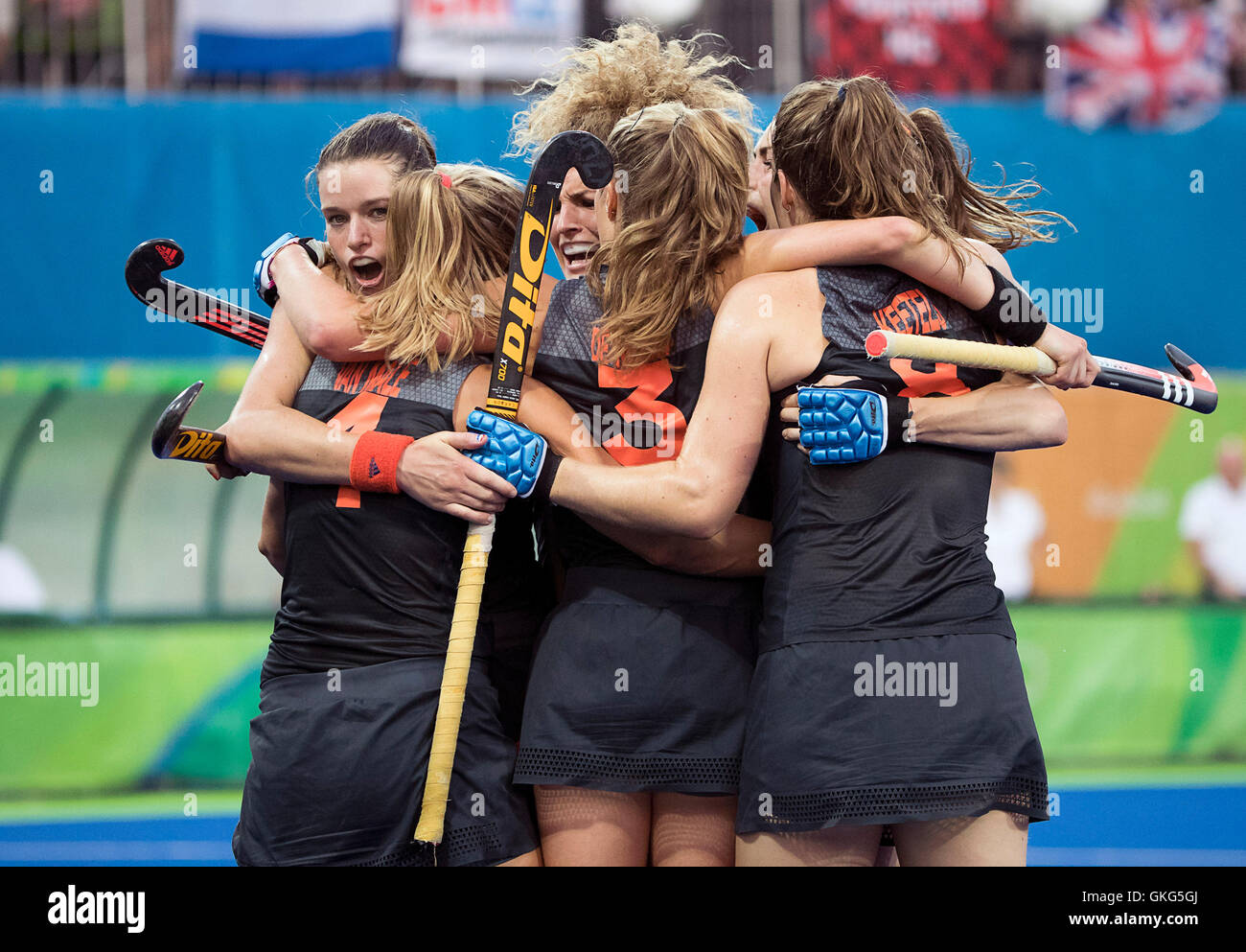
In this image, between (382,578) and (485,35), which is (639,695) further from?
(485,35)

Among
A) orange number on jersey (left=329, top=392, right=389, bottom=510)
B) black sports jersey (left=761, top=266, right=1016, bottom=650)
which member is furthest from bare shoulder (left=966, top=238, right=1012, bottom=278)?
orange number on jersey (left=329, top=392, right=389, bottom=510)

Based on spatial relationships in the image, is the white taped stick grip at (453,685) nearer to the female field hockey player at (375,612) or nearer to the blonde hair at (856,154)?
the female field hockey player at (375,612)

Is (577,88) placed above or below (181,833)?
above

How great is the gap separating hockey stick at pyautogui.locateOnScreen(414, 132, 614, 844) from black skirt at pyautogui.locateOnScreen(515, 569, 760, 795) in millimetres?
160

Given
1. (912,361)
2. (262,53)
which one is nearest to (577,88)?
(912,361)

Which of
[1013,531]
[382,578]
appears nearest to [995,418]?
[382,578]

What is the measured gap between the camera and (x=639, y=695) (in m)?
2.52

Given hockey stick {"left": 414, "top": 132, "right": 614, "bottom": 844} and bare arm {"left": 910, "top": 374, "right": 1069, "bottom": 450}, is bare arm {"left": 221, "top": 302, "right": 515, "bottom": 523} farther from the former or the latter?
bare arm {"left": 910, "top": 374, "right": 1069, "bottom": 450}

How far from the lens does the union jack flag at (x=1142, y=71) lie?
6590 mm

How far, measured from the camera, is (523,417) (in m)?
2.60

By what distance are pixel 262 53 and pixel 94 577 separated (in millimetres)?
2724

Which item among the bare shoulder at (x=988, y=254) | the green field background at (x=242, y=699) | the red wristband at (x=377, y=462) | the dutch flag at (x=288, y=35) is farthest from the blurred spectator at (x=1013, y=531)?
the red wristband at (x=377, y=462)

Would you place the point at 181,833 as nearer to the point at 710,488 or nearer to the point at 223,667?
the point at 223,667

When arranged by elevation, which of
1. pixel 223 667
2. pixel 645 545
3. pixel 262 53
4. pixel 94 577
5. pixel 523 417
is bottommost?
pixel 223 667
